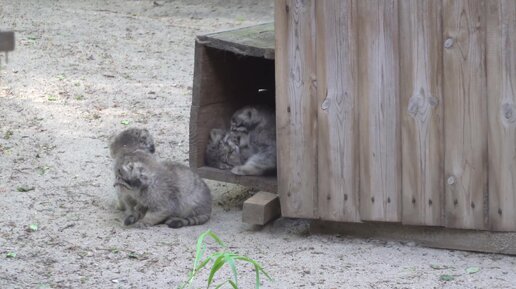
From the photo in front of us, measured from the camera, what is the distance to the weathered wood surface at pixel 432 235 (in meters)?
6.05

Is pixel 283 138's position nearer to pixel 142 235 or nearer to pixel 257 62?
pixel 142 235

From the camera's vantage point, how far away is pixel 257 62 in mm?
7961

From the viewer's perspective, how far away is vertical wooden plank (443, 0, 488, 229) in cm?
581

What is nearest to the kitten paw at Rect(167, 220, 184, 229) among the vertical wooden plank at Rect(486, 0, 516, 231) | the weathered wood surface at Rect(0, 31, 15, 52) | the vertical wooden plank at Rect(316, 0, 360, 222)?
the vertical wooden plank at Rect(316, 0, 360, 222)

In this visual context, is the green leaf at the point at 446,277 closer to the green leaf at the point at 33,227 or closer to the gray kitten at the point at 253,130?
the gray kitten at the point at 253,130

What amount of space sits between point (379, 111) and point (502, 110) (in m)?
0.77

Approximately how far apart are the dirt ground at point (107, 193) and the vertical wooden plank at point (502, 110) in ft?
1.22

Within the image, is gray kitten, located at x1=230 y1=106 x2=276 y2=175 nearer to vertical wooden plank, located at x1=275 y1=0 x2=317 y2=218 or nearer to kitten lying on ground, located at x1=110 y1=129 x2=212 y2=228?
kitten lying on ground, located at x1=110 y1=129 x2=212 y2=228

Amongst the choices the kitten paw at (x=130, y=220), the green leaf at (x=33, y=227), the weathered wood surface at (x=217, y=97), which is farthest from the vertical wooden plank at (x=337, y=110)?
the green leaf at (x=33, y=227)

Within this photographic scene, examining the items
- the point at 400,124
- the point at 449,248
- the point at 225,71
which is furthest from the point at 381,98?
the point at 225,71

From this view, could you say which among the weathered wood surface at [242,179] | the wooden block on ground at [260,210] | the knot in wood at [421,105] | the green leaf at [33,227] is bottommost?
the green leaf at [33,227]

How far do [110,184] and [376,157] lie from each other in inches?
95.5

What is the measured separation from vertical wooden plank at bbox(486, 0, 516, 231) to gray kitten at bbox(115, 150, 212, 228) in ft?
6.90

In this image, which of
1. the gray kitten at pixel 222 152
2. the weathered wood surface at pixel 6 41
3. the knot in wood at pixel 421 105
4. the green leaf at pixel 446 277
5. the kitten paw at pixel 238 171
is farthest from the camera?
the gray kitten at pixel 222 152
